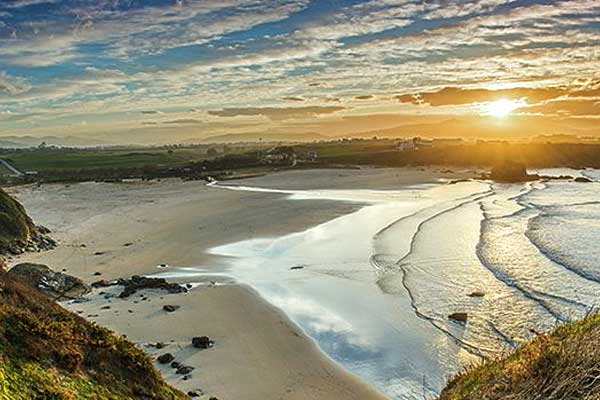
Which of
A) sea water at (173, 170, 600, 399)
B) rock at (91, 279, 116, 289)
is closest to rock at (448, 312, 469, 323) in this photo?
sea water at (173, 170, 600, 399)

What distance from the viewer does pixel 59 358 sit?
604 cm

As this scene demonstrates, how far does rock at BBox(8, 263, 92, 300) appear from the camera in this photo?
18.0m

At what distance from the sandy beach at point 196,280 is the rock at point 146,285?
1.59 ft

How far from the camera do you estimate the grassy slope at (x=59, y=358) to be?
5.37 metres

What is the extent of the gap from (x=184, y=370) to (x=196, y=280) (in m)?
9.14

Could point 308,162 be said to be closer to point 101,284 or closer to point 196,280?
point 196,280

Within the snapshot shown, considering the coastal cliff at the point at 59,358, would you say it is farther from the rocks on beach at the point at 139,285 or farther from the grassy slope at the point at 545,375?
the rocks on beach at the point at 139,285

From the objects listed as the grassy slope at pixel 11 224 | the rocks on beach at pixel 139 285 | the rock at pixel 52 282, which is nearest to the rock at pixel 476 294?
the rocks on beach at pixel 139 285

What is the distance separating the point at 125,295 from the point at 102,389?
43.2 feet

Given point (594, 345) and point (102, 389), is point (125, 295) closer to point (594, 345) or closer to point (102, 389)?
point (102, 389)

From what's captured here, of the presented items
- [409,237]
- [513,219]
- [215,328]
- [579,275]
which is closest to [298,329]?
[215,328]

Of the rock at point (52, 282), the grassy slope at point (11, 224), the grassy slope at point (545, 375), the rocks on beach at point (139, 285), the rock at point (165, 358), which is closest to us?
the grassy slope at point (545, 375)

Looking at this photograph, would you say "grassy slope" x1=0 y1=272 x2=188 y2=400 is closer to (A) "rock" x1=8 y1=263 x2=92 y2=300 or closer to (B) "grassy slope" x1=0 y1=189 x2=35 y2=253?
(A) "rock" x1=8 y1=263 x2=92 y2=300

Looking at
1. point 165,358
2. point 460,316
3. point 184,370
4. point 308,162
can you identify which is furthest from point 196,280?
point 308,162
